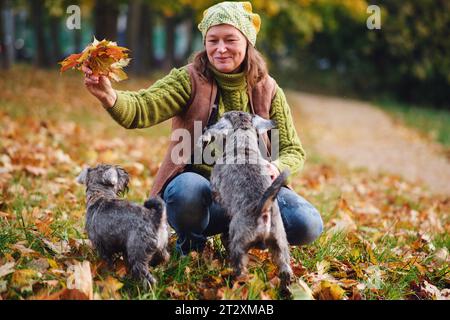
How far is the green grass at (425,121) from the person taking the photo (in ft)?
47.5

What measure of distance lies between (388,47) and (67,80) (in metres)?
15.2

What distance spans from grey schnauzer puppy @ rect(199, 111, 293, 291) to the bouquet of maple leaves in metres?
0.69

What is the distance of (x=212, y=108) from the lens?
344cm

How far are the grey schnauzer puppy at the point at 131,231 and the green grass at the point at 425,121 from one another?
11922 mm

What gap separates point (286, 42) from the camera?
2853cm

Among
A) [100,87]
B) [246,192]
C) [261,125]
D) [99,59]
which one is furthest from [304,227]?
[99,59]

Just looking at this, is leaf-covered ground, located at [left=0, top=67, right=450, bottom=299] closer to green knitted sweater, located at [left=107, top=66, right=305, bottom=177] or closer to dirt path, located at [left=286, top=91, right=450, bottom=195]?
green knitted sweater, located at [left=107, top=66, right=305, bottom=177]

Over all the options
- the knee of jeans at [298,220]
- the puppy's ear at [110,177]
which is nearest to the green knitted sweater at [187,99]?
the knee of jeans at [298,220]

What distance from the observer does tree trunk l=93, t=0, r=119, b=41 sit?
1552 centimetres

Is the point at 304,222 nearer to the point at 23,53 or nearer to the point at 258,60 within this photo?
the point at 258,60

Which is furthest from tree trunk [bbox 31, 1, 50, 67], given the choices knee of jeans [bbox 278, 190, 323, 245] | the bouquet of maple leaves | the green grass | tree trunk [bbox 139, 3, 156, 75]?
knee of jeans [bbox 278, 190, 323, 245]
